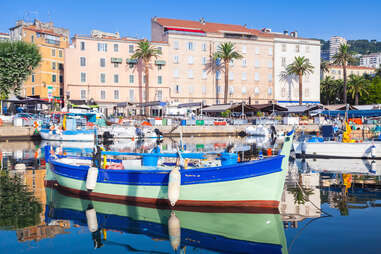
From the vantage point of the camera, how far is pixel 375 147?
2553 centimetres

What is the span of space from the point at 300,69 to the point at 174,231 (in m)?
63.8

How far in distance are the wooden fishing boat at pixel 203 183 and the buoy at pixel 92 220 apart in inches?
41.4

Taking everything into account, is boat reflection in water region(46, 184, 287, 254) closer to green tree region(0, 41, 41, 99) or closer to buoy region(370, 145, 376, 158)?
buoy region(370, 145, 376, 158)

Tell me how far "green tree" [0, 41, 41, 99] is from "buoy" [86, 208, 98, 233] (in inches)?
1723

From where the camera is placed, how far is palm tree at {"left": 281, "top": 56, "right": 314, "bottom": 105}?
69.8 m

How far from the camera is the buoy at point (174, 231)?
33.2 ft

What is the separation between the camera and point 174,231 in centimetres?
1102

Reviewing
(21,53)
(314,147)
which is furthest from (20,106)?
(314,147)

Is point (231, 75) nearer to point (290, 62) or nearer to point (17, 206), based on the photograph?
point (290, 62)

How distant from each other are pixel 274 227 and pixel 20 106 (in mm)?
54098

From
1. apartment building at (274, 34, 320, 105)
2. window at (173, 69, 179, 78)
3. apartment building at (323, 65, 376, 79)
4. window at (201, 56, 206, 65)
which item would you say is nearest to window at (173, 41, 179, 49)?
window at (173, 69, 179, 78)

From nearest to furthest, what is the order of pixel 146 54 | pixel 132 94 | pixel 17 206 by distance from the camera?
pixel 17 206 < pixel 146 54 < pixel 132 94

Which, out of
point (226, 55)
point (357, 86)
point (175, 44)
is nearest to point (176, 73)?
point (175, 44)

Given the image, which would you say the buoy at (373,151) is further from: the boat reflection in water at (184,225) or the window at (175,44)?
the window at (175,44)
